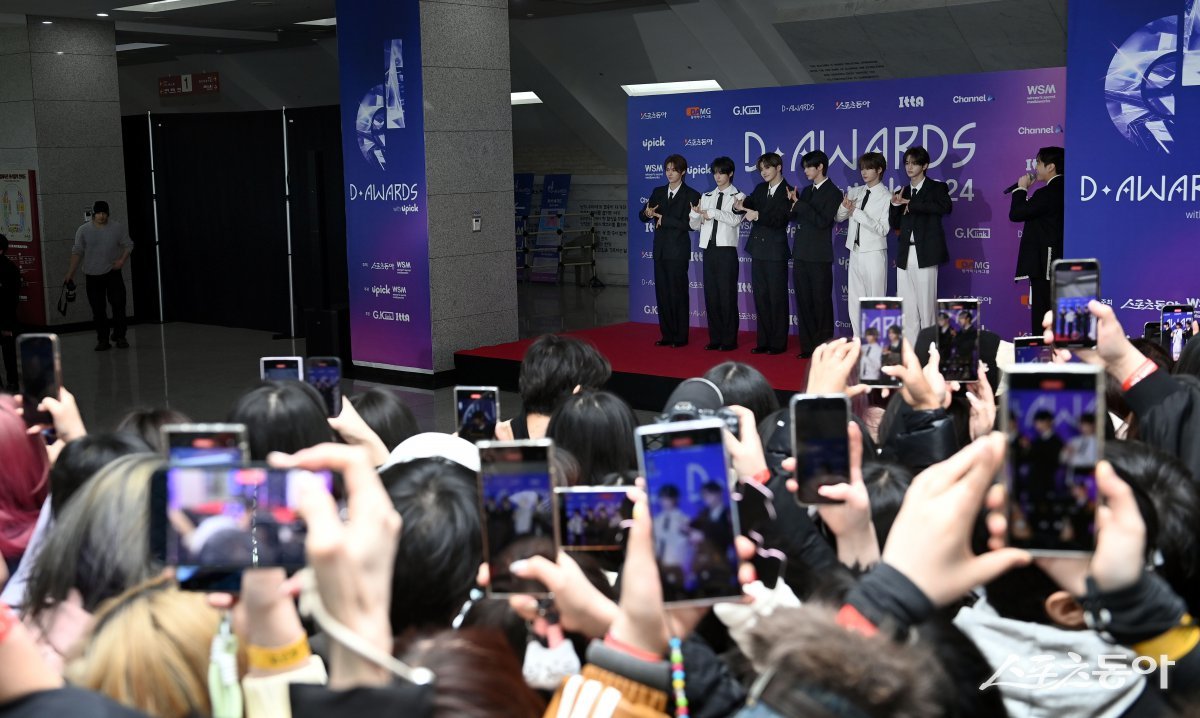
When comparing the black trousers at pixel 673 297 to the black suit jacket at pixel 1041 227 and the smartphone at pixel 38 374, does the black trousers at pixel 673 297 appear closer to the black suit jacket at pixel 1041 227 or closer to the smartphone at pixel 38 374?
the black suit jacket at pixel 1041 227

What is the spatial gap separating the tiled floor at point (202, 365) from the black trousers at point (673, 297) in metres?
1.71

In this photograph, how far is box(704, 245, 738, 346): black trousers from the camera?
30.7 ft

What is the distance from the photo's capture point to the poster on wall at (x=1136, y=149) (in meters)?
6.11

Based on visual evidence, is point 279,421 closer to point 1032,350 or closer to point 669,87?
point 1032,350

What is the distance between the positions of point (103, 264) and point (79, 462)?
382 inches

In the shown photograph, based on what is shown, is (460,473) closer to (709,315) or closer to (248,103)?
(709,315)

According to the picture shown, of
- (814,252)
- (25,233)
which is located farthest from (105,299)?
(814,252)

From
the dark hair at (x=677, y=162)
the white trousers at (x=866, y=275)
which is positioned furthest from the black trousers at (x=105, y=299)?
the white trousers at (x=866, y=275)

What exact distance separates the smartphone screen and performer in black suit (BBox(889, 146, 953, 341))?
5.78 meters

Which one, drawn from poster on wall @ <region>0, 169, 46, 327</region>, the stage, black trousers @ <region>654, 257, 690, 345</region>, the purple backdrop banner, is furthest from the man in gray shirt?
black trousers @ <region>654, 257, 690, 345</region>

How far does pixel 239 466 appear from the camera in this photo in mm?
1475

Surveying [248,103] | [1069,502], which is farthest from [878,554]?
[248,103]

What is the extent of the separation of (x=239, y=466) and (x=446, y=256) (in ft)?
24.4

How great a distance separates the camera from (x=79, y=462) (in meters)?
2.34
